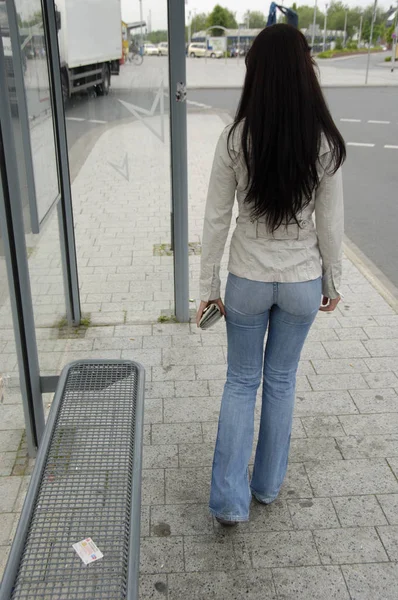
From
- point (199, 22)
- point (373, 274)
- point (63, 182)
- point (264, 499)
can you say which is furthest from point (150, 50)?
point (199, 22)

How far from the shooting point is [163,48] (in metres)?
3.98

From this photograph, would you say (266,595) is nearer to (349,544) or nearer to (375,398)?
(349,544)

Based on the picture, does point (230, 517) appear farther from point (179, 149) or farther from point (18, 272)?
point (179, 149)

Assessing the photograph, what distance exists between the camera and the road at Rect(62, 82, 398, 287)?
4.13 meters

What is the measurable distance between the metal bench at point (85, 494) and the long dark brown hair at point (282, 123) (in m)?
1.00

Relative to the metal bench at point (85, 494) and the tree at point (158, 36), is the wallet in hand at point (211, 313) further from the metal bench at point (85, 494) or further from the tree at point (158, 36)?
the tree at point (158, 36)

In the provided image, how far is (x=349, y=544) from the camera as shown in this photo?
246 cm

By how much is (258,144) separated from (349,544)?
1.61 metres

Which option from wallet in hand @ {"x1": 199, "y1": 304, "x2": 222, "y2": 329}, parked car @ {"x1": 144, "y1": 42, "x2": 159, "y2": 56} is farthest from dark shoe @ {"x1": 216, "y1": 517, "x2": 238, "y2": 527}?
parked car @ {"x1": 144, "y1": 42, "x2": 159, "y2": 56}

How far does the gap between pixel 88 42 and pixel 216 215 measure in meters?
2.26

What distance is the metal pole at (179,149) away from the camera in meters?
3.77

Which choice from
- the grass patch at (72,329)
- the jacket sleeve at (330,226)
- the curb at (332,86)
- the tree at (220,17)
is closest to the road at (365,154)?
the jacket sleeve at (330,226)

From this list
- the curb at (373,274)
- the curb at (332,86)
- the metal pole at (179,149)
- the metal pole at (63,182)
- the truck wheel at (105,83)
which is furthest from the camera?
the curb at (332,86)

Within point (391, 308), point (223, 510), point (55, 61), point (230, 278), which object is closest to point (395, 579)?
point (223, 510)
